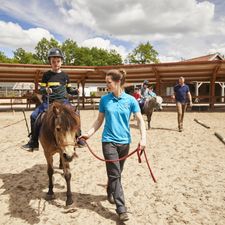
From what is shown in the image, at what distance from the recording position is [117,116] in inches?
147

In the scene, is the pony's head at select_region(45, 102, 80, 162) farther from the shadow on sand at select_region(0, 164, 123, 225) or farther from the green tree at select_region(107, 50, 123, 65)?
the green tree at select_region(107, 50, 123, 65)

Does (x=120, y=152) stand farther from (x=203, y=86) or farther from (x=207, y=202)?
(x=203, y=86)

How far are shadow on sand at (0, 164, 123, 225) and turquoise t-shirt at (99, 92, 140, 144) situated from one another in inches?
48.4

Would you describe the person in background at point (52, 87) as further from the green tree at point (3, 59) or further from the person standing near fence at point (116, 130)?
the green tree at point (3, 59)

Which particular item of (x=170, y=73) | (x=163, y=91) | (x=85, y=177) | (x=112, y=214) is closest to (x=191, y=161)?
(x=85, y=177)

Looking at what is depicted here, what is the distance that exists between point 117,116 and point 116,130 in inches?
8.1

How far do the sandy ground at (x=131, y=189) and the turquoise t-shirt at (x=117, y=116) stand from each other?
4.06 feet

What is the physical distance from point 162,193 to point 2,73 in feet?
63.5

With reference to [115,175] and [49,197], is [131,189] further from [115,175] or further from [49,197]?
[49,197]

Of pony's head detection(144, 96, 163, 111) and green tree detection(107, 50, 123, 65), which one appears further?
green tree detection(107, 50, 123, 65)

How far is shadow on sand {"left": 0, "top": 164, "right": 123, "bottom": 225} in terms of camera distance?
3994 millimetres

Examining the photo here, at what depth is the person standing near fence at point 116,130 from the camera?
362 centimetres

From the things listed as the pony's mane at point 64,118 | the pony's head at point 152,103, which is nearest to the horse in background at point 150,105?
the pony's head at point 152,103

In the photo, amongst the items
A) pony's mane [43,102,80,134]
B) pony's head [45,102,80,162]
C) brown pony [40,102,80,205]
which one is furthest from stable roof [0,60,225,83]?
pony's head [45,102,80,162]
